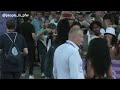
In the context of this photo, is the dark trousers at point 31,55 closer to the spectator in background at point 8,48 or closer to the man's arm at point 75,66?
the spectator in background at point 8,48

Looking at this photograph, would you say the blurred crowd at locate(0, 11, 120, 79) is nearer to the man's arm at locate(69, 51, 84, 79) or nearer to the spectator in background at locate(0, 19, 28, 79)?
the spectator in background at locate(0, 19, 28, 79)

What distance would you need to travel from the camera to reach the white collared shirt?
4.00 m

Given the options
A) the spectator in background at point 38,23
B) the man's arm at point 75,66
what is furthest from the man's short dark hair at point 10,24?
the man's arm at point 75,66

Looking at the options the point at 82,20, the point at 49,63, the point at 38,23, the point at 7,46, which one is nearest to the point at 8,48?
the point at 7,46

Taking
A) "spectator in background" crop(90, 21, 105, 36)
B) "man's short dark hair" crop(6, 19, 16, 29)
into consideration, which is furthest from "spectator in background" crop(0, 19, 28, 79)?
"spectator in background" crop(90, 21, 105, 36)

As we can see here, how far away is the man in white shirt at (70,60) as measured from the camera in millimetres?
4004

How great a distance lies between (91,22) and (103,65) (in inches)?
55.8

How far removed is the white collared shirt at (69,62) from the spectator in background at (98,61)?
24 cm

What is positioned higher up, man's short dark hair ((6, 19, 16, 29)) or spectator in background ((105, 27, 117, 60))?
man's short dark hair ((6, 19, 16, 29))

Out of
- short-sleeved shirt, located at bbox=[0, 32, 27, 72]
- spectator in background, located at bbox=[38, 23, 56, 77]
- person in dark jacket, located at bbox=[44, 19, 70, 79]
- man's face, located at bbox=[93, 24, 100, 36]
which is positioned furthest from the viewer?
spectator in background, located at bbox=[38, 23, 56, 77]

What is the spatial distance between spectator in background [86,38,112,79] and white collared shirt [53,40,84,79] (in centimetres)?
24
